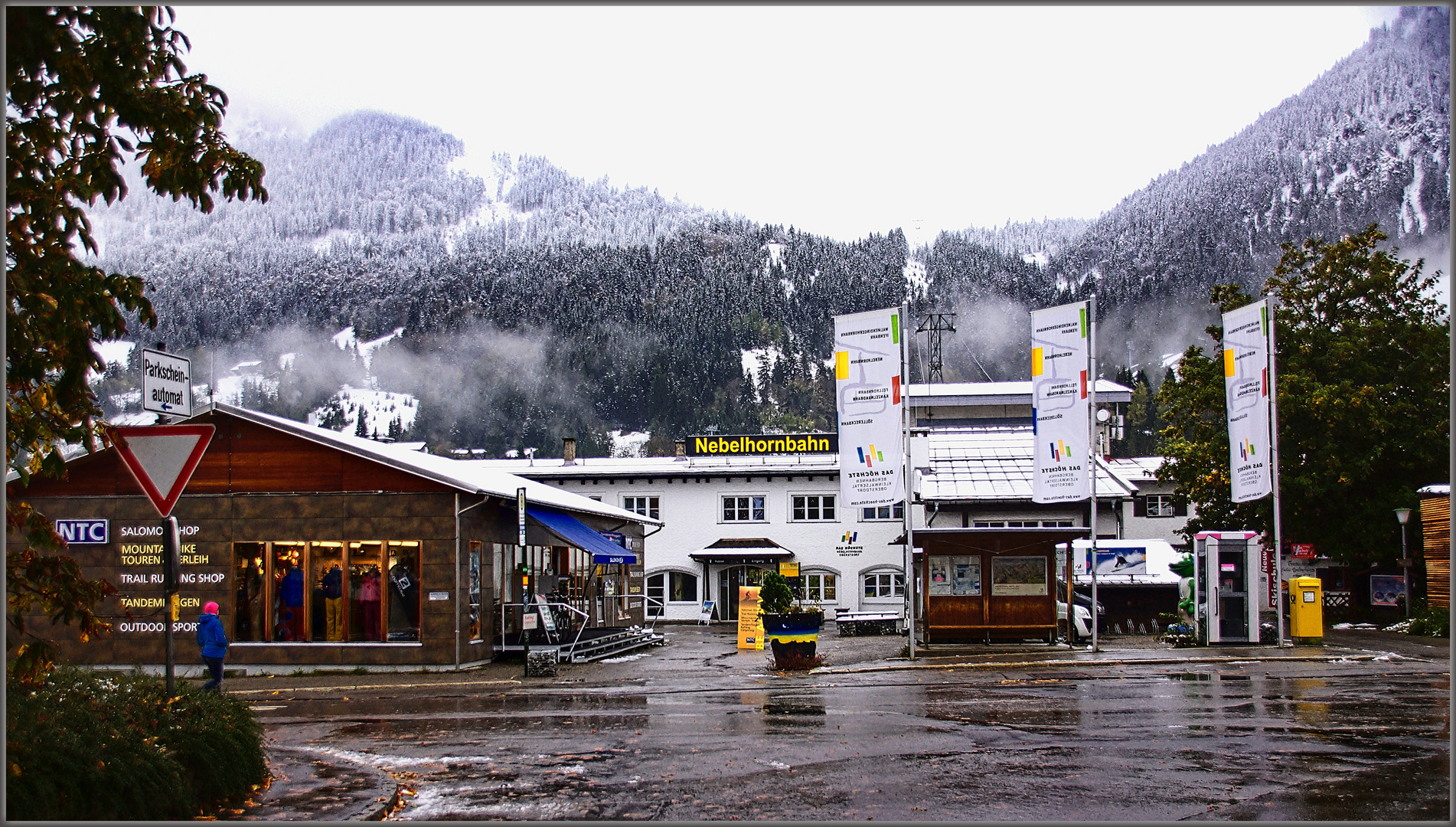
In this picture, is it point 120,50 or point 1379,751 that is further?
point 1379,751

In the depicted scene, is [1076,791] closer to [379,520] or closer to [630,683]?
[630,683]

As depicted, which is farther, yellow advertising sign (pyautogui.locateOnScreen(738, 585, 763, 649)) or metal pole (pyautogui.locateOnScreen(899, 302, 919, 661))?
yellow advertising sign (pyautogui.locateOnScreen(738, 585, 763, 649))

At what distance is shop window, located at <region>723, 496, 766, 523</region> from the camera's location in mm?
49938

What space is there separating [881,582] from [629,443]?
13467 centimetres

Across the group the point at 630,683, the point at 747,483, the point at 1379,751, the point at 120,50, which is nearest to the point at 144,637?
the point at 630,683

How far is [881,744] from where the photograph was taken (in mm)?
11586

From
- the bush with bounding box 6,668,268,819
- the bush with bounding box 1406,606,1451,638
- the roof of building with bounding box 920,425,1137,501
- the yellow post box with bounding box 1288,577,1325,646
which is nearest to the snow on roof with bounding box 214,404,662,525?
the bush with bounding box 6,668,268,819

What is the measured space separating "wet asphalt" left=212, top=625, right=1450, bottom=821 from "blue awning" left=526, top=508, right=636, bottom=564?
12.7 feet

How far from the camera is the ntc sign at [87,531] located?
23.0 meters

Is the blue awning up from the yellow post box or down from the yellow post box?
up

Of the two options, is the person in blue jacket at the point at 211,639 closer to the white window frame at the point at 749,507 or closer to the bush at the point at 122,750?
the bush at the point at 122,750

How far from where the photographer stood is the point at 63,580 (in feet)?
23.3

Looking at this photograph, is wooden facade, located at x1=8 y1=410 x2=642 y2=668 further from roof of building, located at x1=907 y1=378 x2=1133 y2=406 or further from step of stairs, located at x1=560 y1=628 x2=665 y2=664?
roof of building, located at x1=907 y1=378 x2=1133 y2=406

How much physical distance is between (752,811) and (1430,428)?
103 ft
